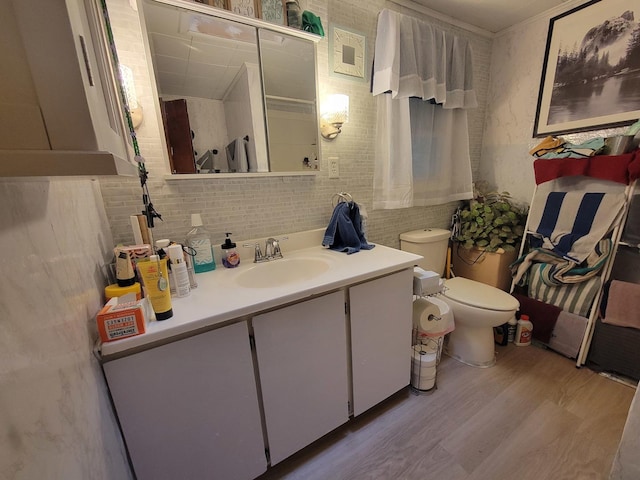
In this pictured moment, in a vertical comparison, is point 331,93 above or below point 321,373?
above

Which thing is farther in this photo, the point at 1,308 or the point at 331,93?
the point at 331,93

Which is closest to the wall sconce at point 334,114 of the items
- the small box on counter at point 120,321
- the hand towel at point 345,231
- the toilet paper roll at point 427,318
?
the hand towel at point 345,231

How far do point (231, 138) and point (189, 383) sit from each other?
3.29ft

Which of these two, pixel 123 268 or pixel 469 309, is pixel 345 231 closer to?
pixel 469 309

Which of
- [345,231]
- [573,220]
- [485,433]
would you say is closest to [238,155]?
[345,231]

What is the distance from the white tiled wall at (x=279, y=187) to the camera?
106cm

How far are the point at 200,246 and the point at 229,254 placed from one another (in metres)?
0.13

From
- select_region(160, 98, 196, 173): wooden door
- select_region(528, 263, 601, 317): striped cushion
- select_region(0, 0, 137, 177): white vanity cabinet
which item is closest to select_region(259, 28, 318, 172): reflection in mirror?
select_region(160, 98, 196, 173): wooden door

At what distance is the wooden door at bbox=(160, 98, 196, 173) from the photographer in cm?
109

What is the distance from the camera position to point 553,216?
1683 mm

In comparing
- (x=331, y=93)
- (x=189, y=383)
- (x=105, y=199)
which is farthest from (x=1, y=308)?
(x=331, y=93)

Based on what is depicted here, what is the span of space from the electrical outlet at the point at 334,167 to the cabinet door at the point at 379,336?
69 cm

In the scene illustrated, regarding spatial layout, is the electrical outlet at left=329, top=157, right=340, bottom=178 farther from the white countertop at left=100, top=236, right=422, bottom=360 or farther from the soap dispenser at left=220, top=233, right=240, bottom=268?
the soap dispenser at left=220, top=233, right=240, bottom=268

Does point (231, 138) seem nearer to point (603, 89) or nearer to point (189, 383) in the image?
point (189, 383)
